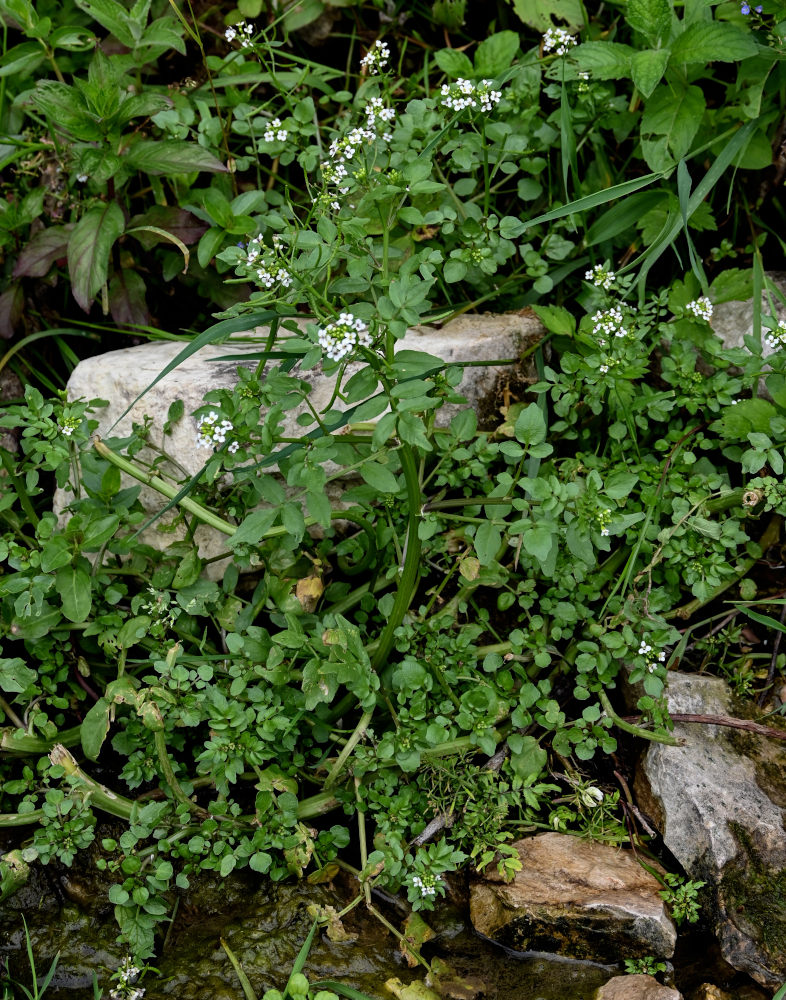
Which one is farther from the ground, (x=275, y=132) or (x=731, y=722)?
(x=275, y=132)

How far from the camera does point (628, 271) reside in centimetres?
302

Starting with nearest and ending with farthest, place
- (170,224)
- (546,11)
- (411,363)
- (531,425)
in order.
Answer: (411,363), (531,425), (170,224), (546,11)

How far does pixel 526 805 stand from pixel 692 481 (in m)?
1.01

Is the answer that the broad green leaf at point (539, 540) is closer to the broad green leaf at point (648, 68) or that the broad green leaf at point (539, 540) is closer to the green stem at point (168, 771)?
the green stem at point (168, 771)

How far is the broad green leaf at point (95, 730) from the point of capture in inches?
91.1

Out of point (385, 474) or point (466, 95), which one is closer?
point (385, 474)

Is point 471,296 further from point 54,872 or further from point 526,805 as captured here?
point 54,872

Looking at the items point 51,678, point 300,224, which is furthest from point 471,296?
point 51,678

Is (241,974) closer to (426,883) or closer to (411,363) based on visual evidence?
(426,883)

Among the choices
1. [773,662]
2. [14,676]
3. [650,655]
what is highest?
[14,676]

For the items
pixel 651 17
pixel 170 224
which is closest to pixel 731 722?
pixel 651 17

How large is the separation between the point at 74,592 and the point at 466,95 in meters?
1.80

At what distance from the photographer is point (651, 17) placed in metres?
2.62

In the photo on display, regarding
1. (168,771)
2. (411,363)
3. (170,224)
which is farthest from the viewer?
(170,224)
